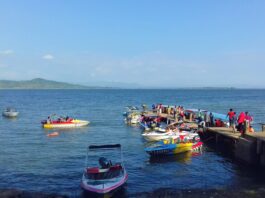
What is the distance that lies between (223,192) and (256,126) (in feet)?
97.9

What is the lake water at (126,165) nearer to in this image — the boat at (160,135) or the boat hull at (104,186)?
the boat at (160,135)

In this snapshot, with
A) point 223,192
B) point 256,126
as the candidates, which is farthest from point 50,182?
point 256,126

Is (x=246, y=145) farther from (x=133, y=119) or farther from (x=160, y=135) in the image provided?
(x=133, y=119)

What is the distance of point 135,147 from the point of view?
120ft

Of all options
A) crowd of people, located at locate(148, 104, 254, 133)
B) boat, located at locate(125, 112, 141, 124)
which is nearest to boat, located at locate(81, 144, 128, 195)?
crowd of people, located at locate(148, 104, 254, 133)

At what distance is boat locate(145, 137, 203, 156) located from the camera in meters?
31.1

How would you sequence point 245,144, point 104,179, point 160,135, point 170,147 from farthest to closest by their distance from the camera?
point 160,135
point 170,147
point 245,144
point 104,179

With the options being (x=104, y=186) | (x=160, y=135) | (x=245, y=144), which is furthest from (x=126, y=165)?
(x=245, y=144)

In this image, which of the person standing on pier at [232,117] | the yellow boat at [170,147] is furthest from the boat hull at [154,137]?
the person standing on pier at [232,117]

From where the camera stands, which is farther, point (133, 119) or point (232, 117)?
point (133, 119)

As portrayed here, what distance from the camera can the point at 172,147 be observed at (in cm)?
3181

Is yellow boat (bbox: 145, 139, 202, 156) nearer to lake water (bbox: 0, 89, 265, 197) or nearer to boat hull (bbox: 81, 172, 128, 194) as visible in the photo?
lake water (bbox: 0, 89, 265, 197)

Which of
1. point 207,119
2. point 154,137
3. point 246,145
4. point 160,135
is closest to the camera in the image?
point 246,145

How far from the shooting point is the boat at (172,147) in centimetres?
3108
